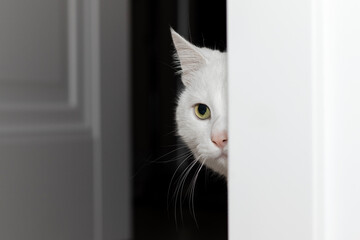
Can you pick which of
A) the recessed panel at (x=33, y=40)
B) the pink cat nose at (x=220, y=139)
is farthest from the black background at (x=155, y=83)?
the pink cat nose at (x=220, y=139)

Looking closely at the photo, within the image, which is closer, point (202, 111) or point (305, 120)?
point (305, 120)

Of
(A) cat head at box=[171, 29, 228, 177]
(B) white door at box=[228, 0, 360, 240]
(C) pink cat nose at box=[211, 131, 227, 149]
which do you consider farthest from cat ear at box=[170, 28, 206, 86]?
(B) white door at box=[228, 0, 360, 240]

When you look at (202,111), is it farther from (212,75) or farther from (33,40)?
(33,40)

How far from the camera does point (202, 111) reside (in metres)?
1.06

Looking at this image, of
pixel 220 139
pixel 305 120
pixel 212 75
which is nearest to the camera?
pixel 305 120

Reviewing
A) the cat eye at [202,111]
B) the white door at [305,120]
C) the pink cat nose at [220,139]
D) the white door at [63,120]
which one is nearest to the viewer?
the white door at [305,120]

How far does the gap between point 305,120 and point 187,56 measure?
0.57 metres

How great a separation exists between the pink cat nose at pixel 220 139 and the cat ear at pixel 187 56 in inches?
8.9

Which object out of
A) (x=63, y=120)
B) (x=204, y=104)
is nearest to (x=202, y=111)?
(x=204, y=104)

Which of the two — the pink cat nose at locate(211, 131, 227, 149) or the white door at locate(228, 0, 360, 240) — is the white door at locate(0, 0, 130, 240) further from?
the white door at locate(228, 0, 360, 240)

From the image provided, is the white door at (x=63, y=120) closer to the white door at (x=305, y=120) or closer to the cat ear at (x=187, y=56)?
the cat ear at (x=187, y=56)

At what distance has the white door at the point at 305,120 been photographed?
0.57 m

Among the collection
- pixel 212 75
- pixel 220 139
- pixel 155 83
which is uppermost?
pixel 155 83

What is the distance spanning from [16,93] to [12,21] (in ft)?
0.69
